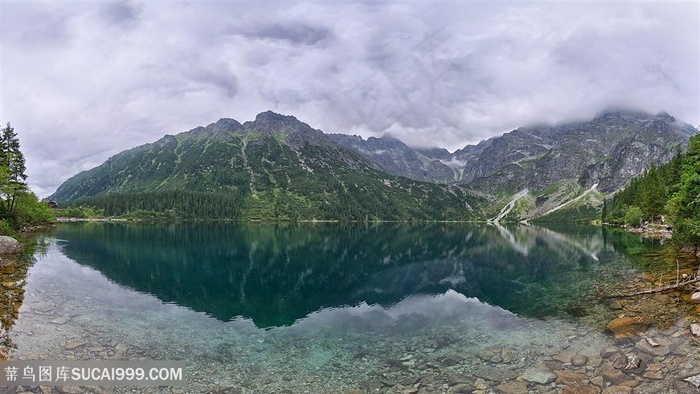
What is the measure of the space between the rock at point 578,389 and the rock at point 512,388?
1.72 m

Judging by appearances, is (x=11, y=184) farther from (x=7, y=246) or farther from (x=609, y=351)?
(x=609, y=351)

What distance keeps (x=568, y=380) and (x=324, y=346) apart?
1497 centimetres

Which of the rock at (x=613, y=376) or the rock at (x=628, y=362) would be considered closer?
the rock at (x=613, y=376)

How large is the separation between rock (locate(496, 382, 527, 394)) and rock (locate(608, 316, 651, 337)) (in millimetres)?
10416

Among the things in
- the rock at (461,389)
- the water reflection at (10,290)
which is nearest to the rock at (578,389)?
the rock at (461,389)

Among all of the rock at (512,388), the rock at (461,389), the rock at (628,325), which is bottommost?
the rock at (461,389)

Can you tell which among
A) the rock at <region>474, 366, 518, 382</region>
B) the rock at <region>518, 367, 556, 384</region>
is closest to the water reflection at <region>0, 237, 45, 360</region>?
the rock at <region>474, 366, 518, 382</region>

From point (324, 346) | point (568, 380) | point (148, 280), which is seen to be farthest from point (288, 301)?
point (568, 380)

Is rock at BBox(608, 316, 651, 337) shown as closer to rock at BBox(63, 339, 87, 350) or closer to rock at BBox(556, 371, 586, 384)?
rock at BBox(556, 371, 586, 384)

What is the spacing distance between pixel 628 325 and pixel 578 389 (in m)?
11.4

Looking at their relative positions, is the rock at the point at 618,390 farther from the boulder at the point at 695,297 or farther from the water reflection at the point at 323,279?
the boulder at the point at 695,297

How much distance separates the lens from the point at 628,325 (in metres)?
27.1

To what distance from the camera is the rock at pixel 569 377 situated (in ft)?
65.5

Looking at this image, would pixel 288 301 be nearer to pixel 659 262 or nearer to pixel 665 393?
pixel 665 393
